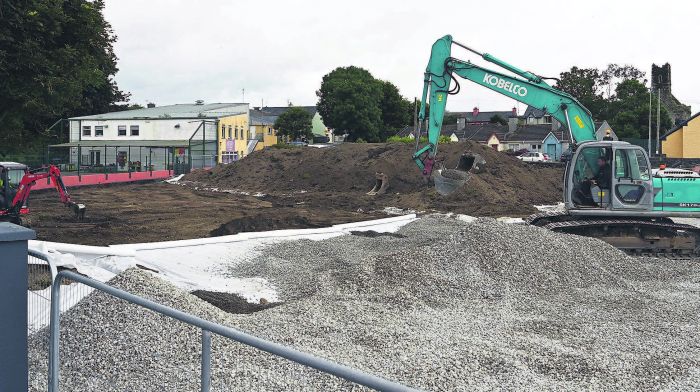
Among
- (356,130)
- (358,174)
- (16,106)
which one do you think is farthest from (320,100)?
(16,106)

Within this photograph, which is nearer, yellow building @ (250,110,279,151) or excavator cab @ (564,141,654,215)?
excavator cab @ (564,141,654,215)

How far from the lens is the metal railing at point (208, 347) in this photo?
2.37 m

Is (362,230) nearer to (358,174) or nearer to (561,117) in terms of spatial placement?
(561,117)

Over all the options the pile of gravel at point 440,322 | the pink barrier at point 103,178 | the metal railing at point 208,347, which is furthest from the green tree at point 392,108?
the metal railing at point 208,347

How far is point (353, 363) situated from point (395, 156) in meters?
26.3

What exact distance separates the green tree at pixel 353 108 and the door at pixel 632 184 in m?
63.8

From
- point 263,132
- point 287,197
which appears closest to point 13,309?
point 287,197

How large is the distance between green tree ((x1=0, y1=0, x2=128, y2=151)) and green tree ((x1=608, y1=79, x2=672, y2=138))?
68.8 metres

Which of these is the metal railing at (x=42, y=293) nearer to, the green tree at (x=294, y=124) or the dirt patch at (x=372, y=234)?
the dirt patch at (x=372, y=234)

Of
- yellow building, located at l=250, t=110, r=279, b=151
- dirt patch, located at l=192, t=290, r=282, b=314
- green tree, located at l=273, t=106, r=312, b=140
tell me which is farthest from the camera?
yellow building, located at l=250, t=110, r=279, b=151

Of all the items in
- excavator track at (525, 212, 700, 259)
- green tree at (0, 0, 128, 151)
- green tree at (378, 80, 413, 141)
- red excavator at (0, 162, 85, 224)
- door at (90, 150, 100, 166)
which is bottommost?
excavator track at (525, 212, 700, 259)

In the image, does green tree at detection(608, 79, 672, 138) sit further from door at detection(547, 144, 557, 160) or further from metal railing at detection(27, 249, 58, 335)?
metal railing at detection(27, 249, 58, 335)

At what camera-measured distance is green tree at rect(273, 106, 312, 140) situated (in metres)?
82.8

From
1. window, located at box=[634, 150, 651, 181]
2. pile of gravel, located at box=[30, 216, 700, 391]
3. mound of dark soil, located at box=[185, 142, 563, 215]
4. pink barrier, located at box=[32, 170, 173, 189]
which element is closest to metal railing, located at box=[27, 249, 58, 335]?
pile of gravel, located at box=[30, 216, 700, 391]
